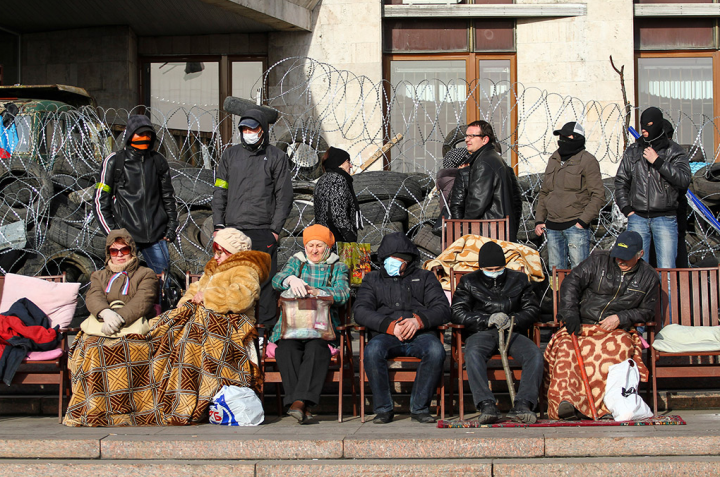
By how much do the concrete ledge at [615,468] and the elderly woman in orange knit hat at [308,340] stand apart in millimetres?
1422

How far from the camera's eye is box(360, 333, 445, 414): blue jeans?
555 cm

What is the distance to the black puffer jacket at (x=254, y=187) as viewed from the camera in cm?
689

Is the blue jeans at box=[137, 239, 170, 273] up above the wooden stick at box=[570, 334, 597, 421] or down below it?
above

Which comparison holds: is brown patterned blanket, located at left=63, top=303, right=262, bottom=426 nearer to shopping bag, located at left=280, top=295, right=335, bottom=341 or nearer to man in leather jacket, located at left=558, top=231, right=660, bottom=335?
shopping bag, located at left=280, top=295, right=335, bottom=341

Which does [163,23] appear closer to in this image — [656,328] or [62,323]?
[62,323]

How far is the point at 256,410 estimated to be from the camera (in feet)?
18.0

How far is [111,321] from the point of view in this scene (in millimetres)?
5793

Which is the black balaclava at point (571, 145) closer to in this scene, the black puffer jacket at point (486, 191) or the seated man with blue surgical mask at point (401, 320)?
the black puffer jacket at point (486, 191)

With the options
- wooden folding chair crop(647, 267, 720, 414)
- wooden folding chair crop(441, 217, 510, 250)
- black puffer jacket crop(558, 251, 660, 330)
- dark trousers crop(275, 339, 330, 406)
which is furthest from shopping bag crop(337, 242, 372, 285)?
wooden folding chair crop(647, 267, 720, 414)

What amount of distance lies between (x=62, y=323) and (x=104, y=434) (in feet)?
4.61

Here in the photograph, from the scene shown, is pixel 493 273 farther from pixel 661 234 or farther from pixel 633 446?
pixel 661 234

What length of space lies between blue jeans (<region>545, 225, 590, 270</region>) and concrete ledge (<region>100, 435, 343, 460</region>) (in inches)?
127

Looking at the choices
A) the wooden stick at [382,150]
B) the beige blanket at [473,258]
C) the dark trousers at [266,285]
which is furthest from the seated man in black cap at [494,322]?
the wooden stick at [382,150]

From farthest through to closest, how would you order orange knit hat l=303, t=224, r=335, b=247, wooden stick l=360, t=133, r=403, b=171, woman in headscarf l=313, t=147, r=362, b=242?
wooden stick l=360, t=133, r=403, b=171 → woman in headscarf l=313, t=147, r=362, b=242 → orange knit hat l=303, t=224, r=335, b=247
